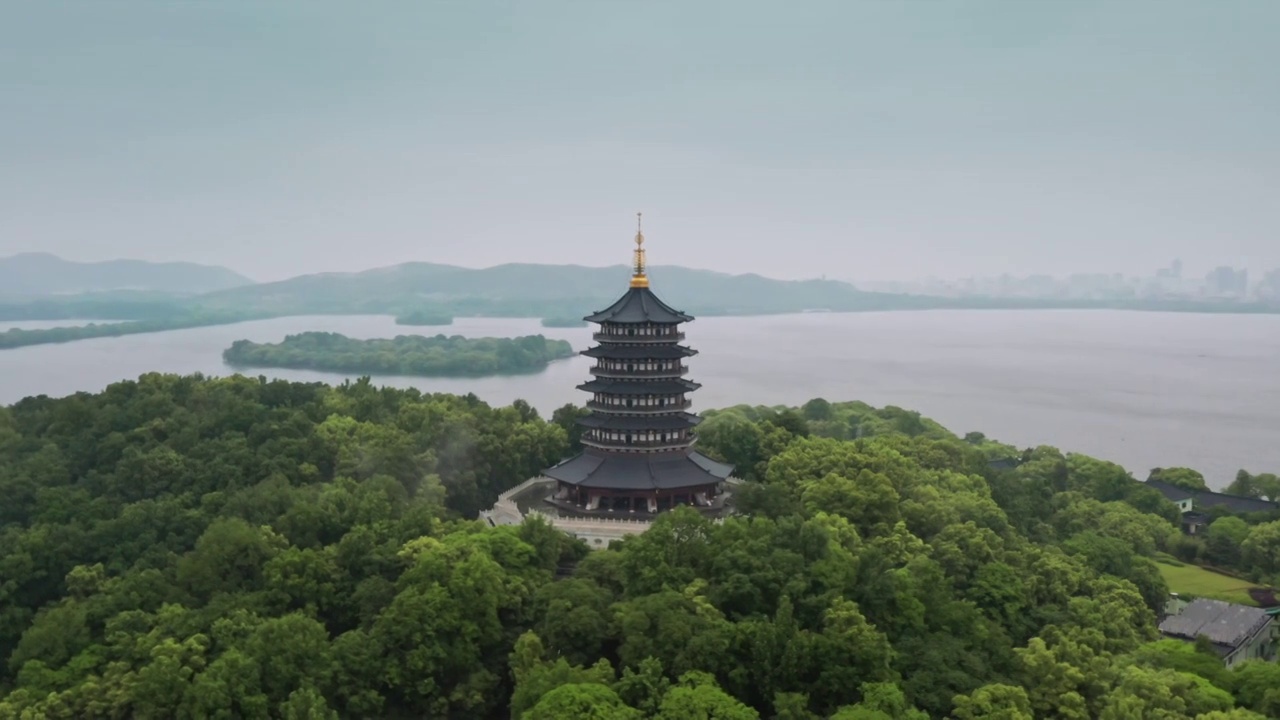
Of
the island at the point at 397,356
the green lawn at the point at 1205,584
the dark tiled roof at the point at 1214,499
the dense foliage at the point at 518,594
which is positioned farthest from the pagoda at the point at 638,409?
the island at the point at 397,356

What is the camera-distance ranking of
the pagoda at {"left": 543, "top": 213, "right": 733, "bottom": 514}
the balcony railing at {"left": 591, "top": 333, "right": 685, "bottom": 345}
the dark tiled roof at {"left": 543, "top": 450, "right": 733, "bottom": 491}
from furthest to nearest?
1. the balcony railing at {"left": 591, "top": 333, "right": 685, "bottom": 345}
2. the pagoda at {"left": 543, "top": 213, "right": 733, "bottom": 514}
3. the dark tiled roof at {"left": 543, "top": 450, "right": 733, "bottom": 491}

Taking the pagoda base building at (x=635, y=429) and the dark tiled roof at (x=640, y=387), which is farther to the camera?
the dark tiled roof at (x=640, y=387)

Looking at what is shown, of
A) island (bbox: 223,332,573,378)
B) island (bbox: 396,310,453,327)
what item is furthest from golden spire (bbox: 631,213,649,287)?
island (bbox: 396,310,453,327)

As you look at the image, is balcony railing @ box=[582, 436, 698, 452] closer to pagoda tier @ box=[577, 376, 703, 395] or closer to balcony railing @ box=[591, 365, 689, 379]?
pagoda tier @ box=[577, 376, 703, 395]

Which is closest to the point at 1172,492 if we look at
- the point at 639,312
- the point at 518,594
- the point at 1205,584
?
the point at 1205,584

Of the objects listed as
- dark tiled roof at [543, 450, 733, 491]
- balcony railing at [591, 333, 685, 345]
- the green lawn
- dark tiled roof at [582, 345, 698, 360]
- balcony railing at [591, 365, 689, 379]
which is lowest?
the green lawn

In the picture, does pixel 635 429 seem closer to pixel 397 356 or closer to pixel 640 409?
pixel 640 409

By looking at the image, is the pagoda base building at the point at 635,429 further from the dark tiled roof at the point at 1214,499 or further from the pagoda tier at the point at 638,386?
the dark tiled roof at the point at 1214,499
